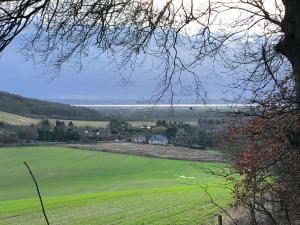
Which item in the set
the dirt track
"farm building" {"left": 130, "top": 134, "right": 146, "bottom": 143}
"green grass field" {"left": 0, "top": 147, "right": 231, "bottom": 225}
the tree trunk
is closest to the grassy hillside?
"farm building" {"left": 130, "top": 134, "right": 146, "bottom": 143}

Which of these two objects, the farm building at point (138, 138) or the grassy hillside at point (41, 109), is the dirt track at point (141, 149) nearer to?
the farm building at point (138, 138)

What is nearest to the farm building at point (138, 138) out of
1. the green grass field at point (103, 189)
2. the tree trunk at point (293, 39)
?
the green grass field at point (103, 189)

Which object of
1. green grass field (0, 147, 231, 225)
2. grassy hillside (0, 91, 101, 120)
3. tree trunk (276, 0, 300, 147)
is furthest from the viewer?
grassy hillside (0, 91, 101, 120)

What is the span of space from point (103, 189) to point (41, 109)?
124 metres

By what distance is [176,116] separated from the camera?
20.6 ft

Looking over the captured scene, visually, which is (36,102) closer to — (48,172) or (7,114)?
(7,114)

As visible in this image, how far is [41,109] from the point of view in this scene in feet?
567

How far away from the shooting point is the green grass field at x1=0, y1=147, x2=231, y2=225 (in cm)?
2428

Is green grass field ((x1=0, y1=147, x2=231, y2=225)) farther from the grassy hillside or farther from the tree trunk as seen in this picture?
the grassy hillside

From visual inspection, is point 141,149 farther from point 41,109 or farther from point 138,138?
point 41,109

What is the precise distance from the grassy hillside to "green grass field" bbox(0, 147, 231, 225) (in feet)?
222

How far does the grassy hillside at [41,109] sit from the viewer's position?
16375 cm

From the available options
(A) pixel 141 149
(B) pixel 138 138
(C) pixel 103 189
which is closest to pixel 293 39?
(C) pixel 103 189

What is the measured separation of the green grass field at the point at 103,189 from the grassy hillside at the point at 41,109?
67.7 meters
